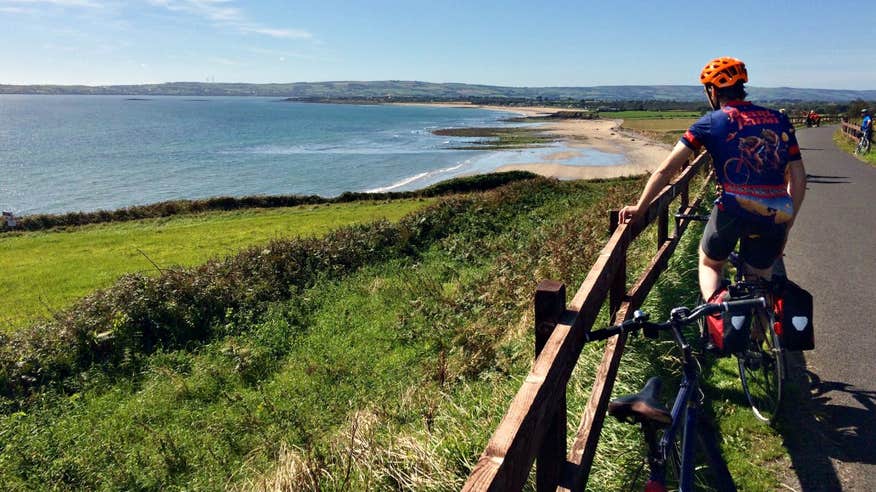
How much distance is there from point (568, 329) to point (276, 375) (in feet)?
23.7

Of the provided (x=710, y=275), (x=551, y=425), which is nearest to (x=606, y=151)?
(x=710, y=275)

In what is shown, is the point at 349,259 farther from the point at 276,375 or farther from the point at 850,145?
the point at 850,145

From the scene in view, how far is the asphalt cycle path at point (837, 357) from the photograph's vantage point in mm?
3770

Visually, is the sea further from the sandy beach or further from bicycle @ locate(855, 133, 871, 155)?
bicycle @ locate(855, 133, 871, 155)

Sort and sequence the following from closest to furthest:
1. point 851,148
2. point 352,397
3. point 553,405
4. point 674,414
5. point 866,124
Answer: point 553,405 < point 674,414 < point 352,397 < point 866,124 < point 851,148

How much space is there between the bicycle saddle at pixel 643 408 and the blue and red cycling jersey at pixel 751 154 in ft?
6.39

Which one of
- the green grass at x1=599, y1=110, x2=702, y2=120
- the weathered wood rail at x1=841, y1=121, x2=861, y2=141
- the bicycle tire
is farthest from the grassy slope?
the green grass at x1=599, y1=110, x2=702, y2=120

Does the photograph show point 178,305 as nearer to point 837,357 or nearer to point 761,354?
point 761,354

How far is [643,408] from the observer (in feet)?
8.55

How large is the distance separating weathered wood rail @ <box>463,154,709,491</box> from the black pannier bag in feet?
3.35

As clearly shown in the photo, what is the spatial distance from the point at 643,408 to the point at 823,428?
2462mm

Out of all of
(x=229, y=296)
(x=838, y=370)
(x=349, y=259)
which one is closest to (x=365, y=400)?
(x=838, y=370)

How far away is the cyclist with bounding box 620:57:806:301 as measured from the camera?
3.95 meters

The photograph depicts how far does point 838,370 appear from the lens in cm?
496
